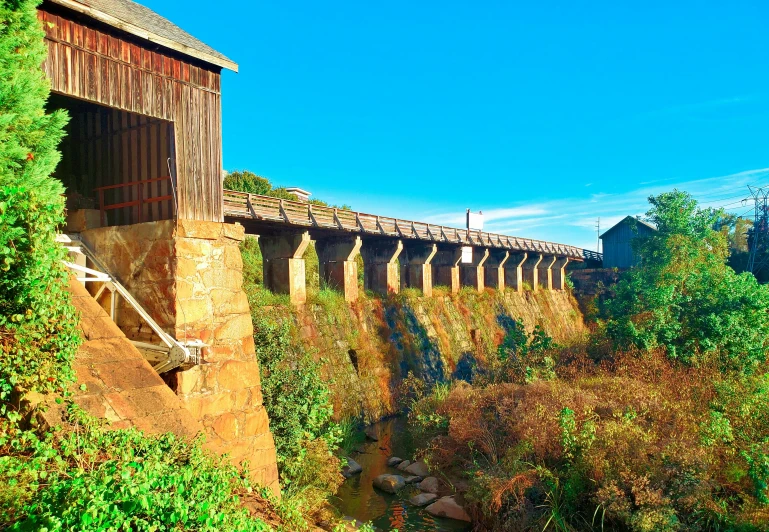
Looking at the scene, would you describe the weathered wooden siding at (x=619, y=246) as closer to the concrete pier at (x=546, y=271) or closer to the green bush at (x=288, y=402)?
the concrete pier at (x=546, y=271)

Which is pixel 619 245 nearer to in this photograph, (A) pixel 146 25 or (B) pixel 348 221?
(B) pixel 348 221

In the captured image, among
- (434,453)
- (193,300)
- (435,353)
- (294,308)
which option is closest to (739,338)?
(434,453)

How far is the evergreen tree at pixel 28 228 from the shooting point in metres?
5.77

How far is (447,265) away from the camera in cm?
3166

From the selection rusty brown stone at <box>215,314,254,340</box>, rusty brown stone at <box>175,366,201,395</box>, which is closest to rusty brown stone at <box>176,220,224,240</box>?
rusty brown stone at <box>215,314,254,340</box>

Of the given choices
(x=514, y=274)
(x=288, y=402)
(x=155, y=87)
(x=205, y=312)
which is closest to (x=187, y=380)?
(x=205, y=312)

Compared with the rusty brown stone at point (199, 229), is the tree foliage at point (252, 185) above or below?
above

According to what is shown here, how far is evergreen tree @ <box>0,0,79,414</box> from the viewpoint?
18.9 ft

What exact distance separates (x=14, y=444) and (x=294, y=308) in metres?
14.0

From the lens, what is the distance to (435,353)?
1000 inches

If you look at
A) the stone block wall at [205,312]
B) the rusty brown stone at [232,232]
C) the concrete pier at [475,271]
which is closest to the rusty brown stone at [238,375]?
the stone block wall at [205,312]

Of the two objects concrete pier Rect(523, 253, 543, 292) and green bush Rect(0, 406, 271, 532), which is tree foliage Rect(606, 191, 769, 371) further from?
concrete pier Rect(523, 253, 543, 292)

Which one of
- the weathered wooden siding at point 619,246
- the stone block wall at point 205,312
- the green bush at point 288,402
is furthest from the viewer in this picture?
the weathered wooden siding at point 619,246

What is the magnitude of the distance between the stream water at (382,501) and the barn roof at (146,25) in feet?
35.6
